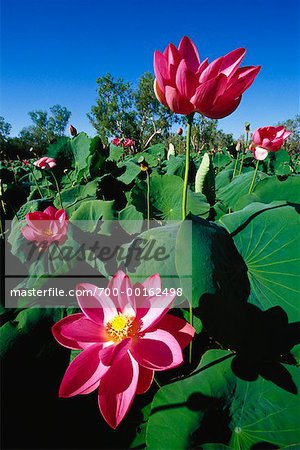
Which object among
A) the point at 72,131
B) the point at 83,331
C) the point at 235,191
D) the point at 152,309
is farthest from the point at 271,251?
the point at 72,131

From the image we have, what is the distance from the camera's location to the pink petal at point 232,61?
0.55m

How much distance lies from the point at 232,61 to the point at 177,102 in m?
0.14

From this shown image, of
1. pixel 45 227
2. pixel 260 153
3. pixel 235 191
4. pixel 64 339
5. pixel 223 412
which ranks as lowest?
pixel 223 412

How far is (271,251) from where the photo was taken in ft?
2.12

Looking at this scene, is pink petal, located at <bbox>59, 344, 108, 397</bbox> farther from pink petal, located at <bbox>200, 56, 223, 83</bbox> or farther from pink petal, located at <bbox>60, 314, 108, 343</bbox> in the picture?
pink petal, located at <bbox>200, 56, 223, 83</bbox>

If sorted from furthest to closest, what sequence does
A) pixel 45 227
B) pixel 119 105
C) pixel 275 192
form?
pixel 119 105 → pixel 275 192 → pixel 45 227

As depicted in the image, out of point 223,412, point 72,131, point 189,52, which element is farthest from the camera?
point 72,131

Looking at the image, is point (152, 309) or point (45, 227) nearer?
point (152, 309)

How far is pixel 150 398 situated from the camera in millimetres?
599

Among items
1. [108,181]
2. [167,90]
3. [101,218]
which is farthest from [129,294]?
[108,181]

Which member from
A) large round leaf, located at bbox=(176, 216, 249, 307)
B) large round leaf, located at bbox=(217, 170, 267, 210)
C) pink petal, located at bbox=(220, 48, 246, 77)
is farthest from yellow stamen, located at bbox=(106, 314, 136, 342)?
large round leaf, located at bbox=(217, 170, 267, 210)

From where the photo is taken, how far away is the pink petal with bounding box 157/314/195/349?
464 mm

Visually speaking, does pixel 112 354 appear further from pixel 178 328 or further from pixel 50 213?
pixel 50 213

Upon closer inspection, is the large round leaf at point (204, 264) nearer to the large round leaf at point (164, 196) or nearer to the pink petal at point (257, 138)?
the large round leaf at point (164, 196)
